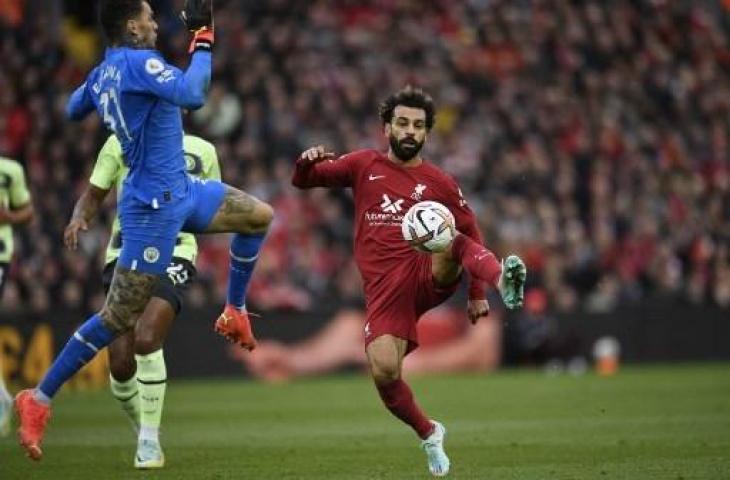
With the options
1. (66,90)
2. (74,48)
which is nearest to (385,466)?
(66,90)

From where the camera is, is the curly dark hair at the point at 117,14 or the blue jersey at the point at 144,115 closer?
the blue jersey at the point at 144,115

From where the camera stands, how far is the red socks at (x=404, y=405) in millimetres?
10336

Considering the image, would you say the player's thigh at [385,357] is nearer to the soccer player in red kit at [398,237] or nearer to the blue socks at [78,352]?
the soccer player in red kit at [398,237]

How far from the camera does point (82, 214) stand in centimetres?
1066

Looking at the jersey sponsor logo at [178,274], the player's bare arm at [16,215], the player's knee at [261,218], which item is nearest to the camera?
the player's knee at [261,218]

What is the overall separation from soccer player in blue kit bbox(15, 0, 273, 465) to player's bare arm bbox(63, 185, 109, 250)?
457 mm

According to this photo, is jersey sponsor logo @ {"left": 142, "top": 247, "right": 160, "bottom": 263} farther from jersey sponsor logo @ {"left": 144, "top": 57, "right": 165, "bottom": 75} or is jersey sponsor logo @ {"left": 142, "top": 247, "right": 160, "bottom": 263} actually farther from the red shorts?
the red shorts

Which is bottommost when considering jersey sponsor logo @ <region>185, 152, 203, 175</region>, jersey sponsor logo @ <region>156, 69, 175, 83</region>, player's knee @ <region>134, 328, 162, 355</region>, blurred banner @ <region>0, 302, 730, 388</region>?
blurred banner @ <region>0, 302, 730, 388</region>

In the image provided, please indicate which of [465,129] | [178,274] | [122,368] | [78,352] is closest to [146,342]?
[122,368]

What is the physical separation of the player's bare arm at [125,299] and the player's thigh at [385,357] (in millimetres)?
1546

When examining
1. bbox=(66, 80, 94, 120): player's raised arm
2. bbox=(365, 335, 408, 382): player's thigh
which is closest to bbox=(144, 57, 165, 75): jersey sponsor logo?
bbox=(66, 80, 94, 120): player's raised arm

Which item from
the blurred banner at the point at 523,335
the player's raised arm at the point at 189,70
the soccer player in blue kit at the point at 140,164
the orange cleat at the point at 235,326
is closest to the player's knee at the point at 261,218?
the soccer player in blue kit at the point at 140,164

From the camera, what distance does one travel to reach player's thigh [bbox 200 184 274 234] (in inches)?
403

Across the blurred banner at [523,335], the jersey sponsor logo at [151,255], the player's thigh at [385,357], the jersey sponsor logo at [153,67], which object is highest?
the jersey sponsor logo at [153,67]
